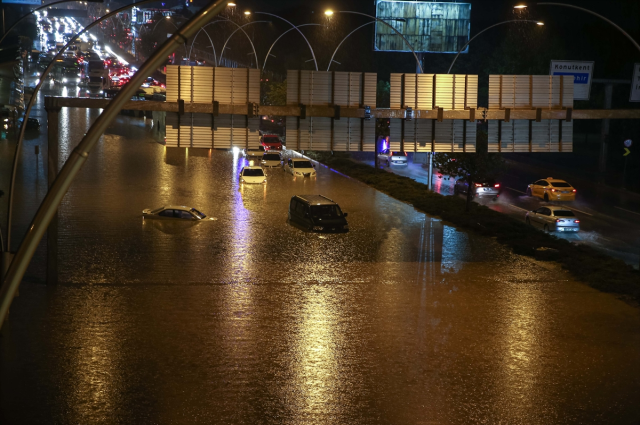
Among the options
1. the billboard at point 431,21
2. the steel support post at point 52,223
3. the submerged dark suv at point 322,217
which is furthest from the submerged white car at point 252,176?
the billboard at point 431,21

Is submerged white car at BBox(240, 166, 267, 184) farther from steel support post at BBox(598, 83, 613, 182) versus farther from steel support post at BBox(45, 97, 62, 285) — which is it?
steel support post at BBox(598, 83, 613, 182)

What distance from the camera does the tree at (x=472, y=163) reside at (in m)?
32.3

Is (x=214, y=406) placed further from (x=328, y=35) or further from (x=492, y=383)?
(x=328, y=35)

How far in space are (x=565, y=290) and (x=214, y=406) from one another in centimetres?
1252

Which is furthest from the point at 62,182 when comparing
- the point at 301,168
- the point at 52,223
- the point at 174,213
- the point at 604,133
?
the point at 604,133

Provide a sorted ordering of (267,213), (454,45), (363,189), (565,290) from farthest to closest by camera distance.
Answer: (454,45), (363,189), (267,213), (565,290)

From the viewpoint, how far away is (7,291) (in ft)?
24.5

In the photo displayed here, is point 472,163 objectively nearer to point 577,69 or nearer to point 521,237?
point 521,237

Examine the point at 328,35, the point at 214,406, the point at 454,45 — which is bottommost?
the point at 214,406

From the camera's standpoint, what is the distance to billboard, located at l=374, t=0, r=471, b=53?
5788 centimetres

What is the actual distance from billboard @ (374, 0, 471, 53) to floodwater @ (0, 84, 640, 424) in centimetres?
3327

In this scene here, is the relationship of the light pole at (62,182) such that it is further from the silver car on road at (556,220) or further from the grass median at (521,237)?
the silver car on road at (556,220)

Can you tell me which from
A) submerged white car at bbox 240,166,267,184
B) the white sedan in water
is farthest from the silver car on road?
submerged white car at bbox 240,166,267,184

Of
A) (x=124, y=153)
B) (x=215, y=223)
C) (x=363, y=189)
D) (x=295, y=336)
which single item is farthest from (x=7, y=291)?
(x=124, y=153)
